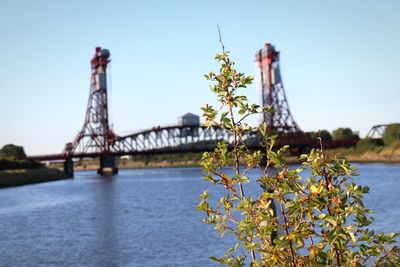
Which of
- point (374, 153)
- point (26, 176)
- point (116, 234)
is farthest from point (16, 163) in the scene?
point (374, 153)

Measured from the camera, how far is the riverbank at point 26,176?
4343 inches

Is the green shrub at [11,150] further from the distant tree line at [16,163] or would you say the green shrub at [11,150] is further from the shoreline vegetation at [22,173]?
the shoreline vegetation at [22,173]

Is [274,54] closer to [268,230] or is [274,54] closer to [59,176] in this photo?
[59,176]

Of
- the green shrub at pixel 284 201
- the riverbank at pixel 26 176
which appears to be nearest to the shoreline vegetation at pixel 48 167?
the riverbank at pixel 26 176

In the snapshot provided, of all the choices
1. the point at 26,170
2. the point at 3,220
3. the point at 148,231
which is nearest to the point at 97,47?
the point at 26,170

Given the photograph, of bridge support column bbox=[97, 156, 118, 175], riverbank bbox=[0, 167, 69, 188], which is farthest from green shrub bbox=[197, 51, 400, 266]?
bridge support column bbox=[97, 156, 118, 175]

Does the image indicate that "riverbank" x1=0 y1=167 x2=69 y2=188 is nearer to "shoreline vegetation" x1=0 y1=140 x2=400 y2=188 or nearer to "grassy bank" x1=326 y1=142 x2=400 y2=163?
"shoreline vegetation" x1=0 y1=140 x2=400 y2=188

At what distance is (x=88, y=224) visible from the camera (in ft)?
150

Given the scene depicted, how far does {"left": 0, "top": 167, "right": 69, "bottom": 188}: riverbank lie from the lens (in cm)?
11031

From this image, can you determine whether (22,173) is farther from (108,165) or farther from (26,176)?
(108,165)

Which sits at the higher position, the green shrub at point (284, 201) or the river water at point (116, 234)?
the green shrub at point (284, 201)

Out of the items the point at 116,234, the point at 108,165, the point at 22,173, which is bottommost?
the point at 116,234

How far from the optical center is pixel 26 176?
120 m

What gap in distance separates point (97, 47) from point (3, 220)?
458ft
